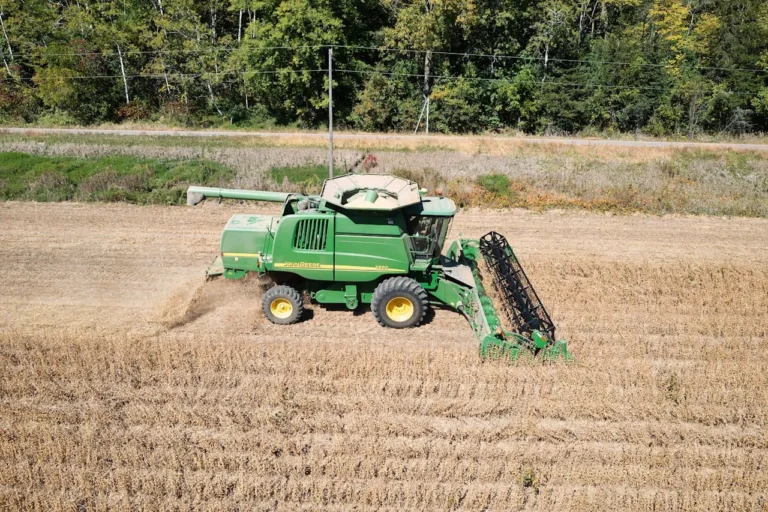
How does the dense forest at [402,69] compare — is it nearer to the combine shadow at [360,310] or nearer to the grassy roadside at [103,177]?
the grassy roadside at [103,177]

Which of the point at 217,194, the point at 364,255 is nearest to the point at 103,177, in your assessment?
the point at 217,194

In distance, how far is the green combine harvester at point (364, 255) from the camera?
32.2 feet

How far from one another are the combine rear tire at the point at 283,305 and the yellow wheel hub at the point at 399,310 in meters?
1.53

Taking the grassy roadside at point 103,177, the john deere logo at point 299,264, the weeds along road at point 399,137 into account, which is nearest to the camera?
the john deere logo at point 299,264

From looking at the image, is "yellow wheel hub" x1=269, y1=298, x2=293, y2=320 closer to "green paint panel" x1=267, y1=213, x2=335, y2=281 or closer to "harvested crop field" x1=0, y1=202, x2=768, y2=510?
"harvested crop field" x1=0, y1=202, x2=768, y2=510

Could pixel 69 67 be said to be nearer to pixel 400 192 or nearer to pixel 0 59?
pixel 0 59

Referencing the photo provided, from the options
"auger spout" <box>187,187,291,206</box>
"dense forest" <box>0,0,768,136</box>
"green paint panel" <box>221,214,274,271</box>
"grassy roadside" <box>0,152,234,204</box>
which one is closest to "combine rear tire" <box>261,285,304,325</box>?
"green paint panel" <box>221,214,274,271</box>

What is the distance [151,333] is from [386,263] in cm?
411

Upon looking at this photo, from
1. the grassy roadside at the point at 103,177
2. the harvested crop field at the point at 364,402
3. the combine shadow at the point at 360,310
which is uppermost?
the grassy roadside at the point at 103,177

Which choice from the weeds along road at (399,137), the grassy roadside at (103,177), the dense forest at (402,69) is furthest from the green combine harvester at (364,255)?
the dense forest at (402,69)

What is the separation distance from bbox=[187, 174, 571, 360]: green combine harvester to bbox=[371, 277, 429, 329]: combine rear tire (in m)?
0.02

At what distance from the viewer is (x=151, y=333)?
10.0 meters

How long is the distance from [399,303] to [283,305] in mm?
2005

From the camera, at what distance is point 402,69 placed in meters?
33.5
